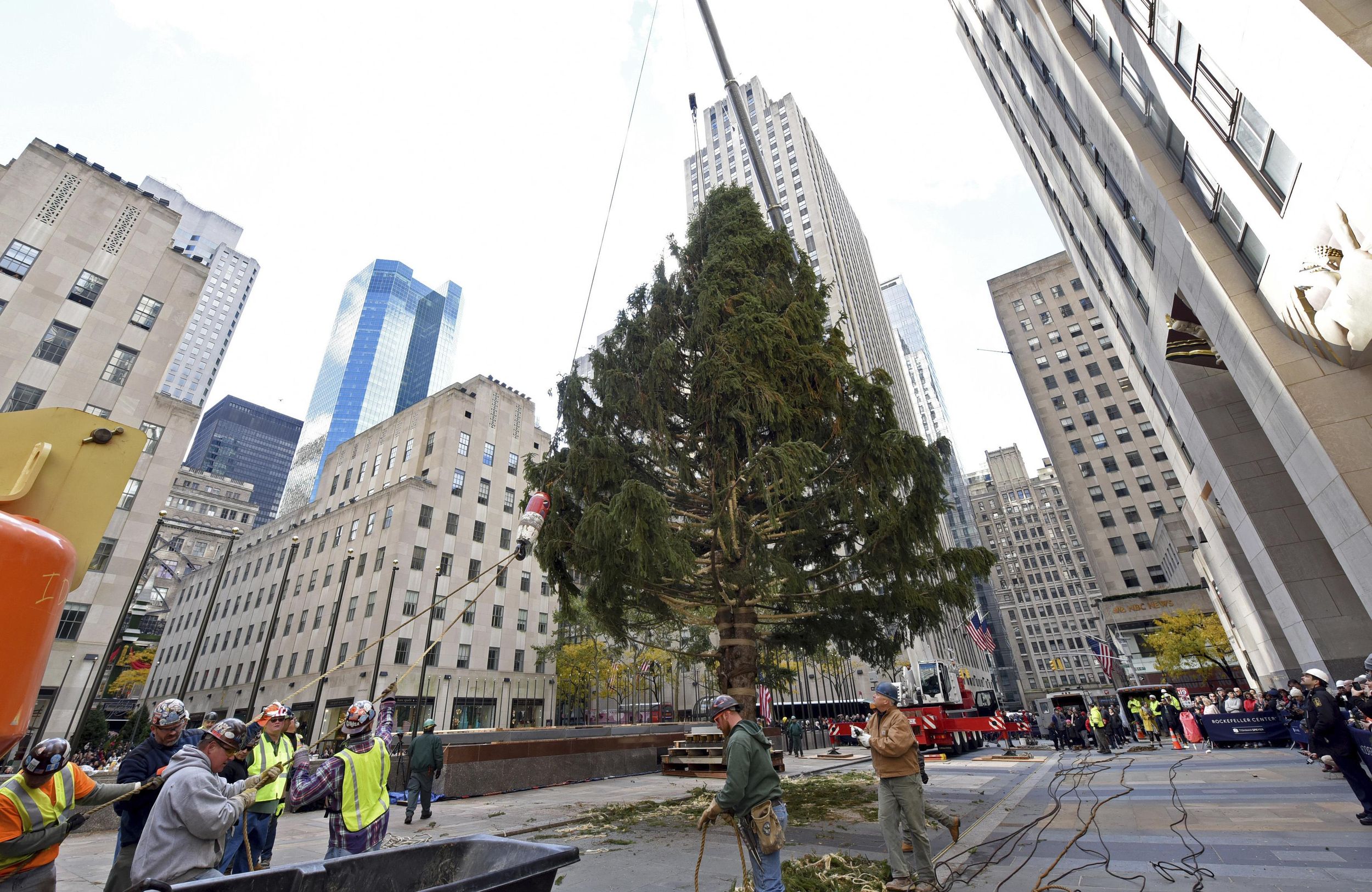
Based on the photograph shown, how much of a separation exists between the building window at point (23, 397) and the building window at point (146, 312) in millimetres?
5632

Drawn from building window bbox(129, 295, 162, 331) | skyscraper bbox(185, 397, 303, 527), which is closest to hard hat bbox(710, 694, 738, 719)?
building window bbox(129, 295, 162, 331)

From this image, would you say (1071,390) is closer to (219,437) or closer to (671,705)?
(671,705)

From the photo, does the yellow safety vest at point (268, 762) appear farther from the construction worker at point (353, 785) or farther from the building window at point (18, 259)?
the building window at point (18, 259)

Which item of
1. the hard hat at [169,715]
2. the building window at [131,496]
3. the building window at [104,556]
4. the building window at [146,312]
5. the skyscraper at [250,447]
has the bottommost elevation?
the hard hat at [169,715]

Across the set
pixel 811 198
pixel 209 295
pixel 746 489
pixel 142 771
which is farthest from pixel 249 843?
pixel 209 295

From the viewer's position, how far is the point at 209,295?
152 m

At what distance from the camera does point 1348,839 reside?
261 inches

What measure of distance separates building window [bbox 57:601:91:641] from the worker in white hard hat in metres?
40.4

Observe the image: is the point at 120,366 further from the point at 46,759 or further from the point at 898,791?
the point at 898,791

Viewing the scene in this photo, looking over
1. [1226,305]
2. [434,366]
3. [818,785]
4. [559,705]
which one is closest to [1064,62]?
[1226,305]

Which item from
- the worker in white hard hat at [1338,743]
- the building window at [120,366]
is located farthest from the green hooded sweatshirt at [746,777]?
the building window at [120,366]

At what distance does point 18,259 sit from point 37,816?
39159mm

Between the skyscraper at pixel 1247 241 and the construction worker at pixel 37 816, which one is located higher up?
the skyscraper at pixel 1247 241

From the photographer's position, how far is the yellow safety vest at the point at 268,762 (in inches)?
256
